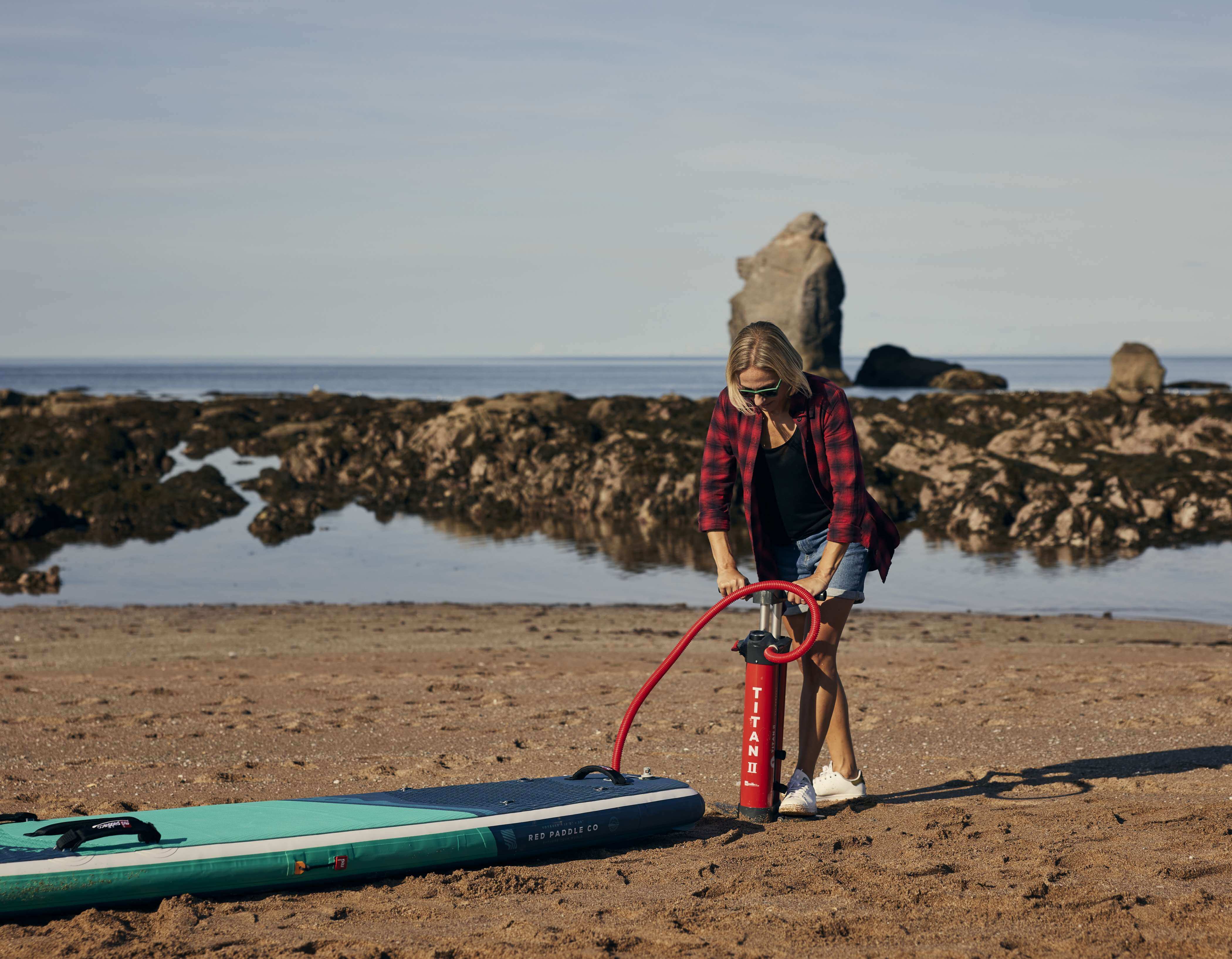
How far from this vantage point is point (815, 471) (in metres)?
4.52

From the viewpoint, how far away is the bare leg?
4.65 meters

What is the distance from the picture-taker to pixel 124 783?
18.5ft

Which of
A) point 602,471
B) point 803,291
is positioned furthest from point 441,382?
point 602,471

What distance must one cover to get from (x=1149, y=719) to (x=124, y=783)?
18.4ft

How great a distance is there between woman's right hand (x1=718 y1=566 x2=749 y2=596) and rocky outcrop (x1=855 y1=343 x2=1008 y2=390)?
264 ft

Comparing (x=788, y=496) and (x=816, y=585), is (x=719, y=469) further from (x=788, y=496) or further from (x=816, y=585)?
(x=816, y=585)

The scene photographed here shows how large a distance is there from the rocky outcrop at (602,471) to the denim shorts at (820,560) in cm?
1211

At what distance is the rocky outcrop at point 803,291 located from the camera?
305 feet

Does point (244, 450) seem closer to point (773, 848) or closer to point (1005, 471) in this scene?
point (1005, 471)

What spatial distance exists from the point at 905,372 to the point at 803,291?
38.2 ft

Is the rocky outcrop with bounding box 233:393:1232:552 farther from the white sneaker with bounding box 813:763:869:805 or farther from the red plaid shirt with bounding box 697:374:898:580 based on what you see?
the red plaid shirt with bounding box 697:374:898:580

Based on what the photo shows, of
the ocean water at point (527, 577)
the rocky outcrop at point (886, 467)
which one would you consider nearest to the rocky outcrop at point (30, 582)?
the ocean water at point (527, 577)

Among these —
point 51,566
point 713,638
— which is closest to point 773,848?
point 713,638

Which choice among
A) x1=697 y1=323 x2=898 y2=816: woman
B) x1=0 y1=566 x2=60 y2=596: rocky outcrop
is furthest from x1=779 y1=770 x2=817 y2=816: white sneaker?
x1=0 y1=566 x2=60 y2=596: rocky outcrop
